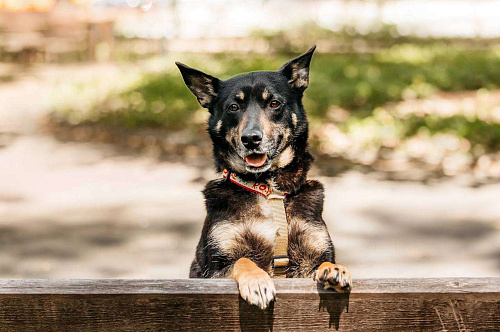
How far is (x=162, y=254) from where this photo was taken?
5.58m

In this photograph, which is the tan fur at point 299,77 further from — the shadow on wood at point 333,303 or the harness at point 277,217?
the shadow on wood at point 333,303

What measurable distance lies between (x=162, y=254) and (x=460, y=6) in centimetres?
2694

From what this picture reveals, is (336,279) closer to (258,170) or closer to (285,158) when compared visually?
(258,170)

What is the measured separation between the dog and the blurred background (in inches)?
91.9

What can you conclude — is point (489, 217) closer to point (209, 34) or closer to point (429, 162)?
point (429, 162)

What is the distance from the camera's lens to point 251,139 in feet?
9.53

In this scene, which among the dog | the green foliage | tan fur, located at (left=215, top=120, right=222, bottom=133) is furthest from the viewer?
the green foliage

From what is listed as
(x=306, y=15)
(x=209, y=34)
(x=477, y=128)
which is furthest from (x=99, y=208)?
(x=306, y=15)

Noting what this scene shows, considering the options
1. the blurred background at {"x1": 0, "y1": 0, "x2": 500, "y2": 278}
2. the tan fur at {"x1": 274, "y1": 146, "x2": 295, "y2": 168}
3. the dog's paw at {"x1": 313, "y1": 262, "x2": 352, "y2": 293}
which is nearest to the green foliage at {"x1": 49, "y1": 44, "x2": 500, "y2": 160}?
the blurred background at {"x1": 0, "y1": 0, "x2": 500, "y2": 278}

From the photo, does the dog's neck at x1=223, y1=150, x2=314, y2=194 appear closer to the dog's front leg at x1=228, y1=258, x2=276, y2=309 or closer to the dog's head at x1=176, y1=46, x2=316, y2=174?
the dog's head at x1=176, y1=46, x2=316, y2=174

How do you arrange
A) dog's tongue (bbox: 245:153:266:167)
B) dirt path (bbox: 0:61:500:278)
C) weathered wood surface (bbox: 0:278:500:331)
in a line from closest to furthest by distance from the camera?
weathered wood surface (bbox: 0:278:500:331)
dog's tongue (bbox: 245:153:266:167)
dirt path (bbox: 0:61:500:278)

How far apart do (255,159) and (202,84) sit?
1.89 feet

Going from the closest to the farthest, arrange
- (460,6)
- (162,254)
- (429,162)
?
(162,254), (429,162), (460,6)

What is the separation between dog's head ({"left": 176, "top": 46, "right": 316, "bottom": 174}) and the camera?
2953mm
